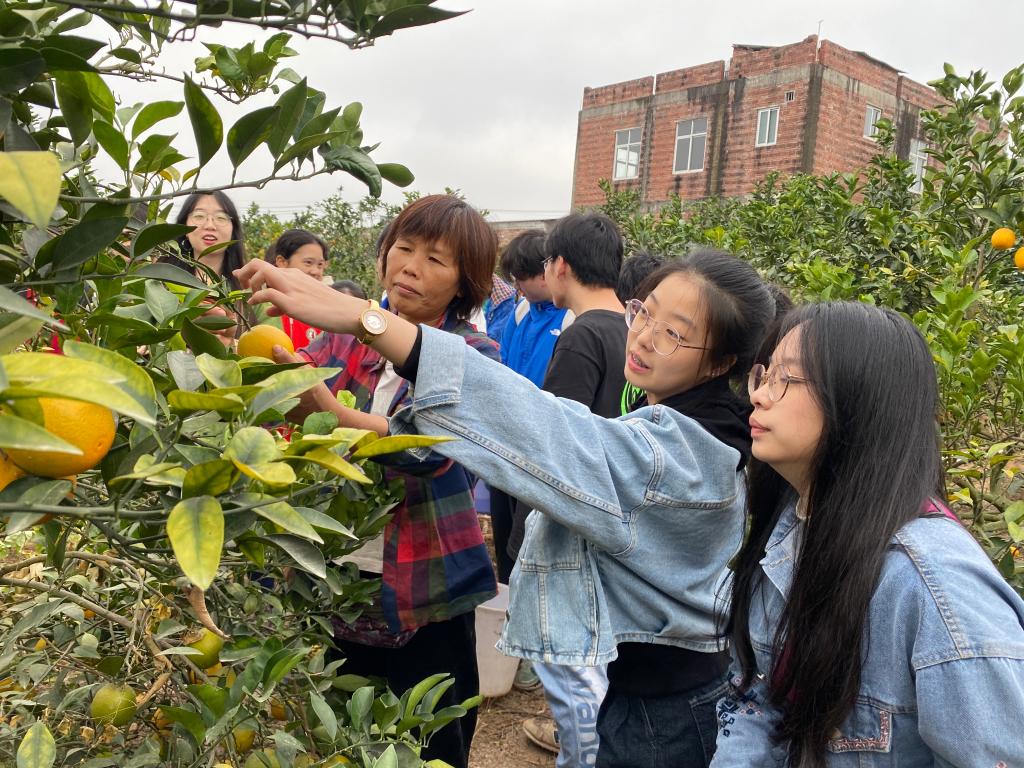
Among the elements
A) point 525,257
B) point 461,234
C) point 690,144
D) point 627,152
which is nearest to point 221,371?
point 461,234

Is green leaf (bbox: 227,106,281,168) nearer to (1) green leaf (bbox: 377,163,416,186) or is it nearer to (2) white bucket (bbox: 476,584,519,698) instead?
(1) green leaf (bbox: 377,163,416,186)

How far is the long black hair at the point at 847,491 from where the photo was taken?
3.30 ft

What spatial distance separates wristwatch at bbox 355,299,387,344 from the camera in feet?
3.37

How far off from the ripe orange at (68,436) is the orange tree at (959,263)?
2.92 ft

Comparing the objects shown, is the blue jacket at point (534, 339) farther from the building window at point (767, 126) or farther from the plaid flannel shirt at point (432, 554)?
the building window at point (767, 126)

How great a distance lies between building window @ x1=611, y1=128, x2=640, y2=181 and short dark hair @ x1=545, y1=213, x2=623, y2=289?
13384mm

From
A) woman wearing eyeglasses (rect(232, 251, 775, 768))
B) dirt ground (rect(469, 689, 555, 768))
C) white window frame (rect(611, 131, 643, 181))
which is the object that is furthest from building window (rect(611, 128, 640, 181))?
woman wearing eyeglasses (rect(232, 251, 775, 768))

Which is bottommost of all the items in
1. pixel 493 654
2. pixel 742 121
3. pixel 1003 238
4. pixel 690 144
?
pixel 493 654

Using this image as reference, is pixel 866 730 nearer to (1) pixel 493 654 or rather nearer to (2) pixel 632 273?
(1) pixel 493 654

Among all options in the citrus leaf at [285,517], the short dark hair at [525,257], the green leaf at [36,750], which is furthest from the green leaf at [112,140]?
the short dark hair at [525,257]

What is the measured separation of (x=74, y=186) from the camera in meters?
0.84

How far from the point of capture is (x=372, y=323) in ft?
3.39

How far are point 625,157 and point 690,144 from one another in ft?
4.13

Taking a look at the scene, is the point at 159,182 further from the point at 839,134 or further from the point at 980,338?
the point at 839,134
